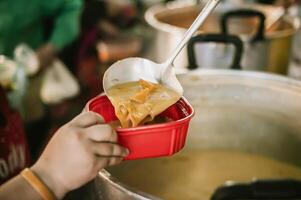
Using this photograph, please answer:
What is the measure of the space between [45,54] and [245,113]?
36.6 inches

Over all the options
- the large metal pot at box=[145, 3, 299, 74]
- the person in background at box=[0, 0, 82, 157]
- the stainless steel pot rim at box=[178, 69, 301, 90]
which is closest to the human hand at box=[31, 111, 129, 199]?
the stainless steel pot rim at box=[178, 69, 301, 90]

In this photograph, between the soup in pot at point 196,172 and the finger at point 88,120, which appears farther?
the soup in pot at point 196,172

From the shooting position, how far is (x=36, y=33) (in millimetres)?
1759

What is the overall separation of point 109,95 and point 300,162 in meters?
0.60

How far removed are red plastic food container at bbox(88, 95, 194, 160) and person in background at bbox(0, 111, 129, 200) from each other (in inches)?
0.6

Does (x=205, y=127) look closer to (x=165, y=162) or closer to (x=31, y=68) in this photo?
(x=165, y=162)

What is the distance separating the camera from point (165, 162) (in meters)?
1.09

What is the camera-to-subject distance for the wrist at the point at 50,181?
27.3 inches

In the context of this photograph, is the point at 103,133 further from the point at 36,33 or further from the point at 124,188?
the point at 36,33

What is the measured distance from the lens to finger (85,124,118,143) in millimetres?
613

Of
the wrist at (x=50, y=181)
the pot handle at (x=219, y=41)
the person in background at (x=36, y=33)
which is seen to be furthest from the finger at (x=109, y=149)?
the person in background at (x=36, y=33)

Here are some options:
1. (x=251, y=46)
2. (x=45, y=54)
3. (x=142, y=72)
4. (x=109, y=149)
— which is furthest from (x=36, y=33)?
(x=109, y=149)

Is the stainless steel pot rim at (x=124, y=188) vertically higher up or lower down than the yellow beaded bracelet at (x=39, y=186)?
higher up

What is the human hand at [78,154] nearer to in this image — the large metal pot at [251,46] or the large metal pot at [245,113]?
the large metal pot at [245,113]
